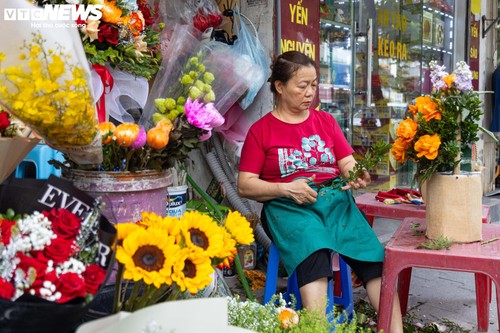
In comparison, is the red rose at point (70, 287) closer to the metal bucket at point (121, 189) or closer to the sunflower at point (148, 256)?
the sunflower at point (148, 256)

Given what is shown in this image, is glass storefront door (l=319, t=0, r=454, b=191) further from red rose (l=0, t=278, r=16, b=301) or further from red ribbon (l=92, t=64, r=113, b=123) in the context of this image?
red rose (l=0, t=278, r=16, b=301)

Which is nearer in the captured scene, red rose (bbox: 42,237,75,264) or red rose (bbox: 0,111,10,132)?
red rose (bbox: 42,237,75,264)

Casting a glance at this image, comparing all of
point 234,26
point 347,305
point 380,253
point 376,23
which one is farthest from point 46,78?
point 376,23

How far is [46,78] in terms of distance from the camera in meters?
1.10

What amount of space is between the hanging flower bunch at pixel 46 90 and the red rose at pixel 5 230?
24cm

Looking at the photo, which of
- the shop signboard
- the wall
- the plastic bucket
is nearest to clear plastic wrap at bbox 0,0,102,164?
the plastic bucket

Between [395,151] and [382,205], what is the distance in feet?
2.67

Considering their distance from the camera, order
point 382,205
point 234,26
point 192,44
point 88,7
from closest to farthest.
→ point 88,7 → point 192,44 → point 382,205 → point 234,26

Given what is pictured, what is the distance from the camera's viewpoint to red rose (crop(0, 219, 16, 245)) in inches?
37.2

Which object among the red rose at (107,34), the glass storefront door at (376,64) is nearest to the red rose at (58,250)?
the red rose at (107,34)

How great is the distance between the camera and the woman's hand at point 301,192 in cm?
230

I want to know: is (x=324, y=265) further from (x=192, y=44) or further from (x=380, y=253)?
(x=192, y=44)

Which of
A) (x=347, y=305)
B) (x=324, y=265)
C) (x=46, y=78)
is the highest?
(x=46, y=78)

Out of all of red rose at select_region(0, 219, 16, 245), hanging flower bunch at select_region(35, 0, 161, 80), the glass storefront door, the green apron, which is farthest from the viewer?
the glass storefront door
